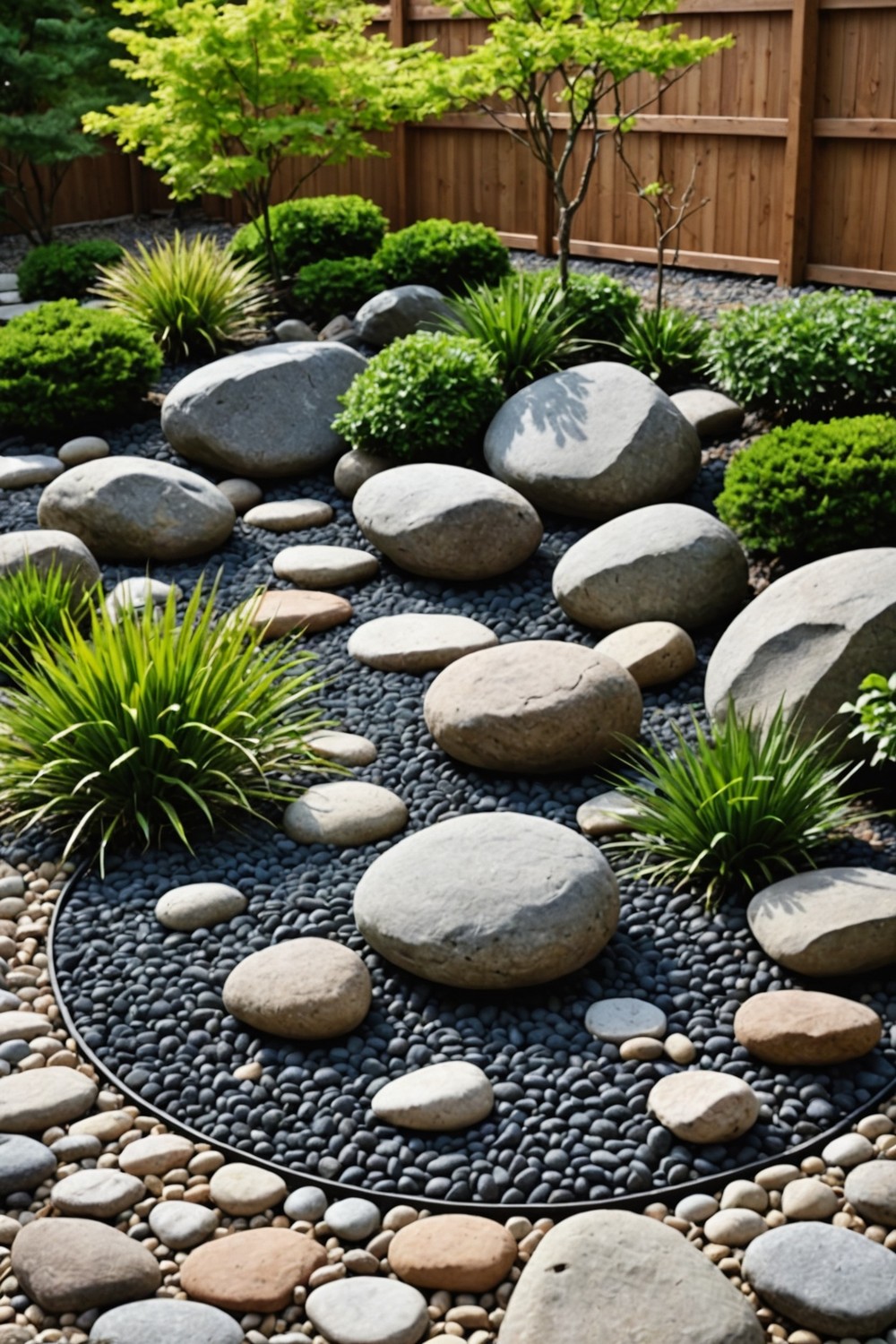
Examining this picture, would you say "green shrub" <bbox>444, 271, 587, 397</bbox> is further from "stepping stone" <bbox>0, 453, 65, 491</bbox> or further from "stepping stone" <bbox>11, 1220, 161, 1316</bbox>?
"stepping stone" <bbox>11, 1220, 161, 1316</bbox>

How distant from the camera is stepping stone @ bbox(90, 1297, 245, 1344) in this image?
335 centimetres

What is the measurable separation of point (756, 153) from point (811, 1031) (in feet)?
26.6

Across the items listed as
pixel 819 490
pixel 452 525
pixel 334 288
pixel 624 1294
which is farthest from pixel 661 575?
pixel 334 288

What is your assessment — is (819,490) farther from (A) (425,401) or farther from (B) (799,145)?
(B) (799,145)

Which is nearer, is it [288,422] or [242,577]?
A: [242,577]

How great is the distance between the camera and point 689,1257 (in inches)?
139

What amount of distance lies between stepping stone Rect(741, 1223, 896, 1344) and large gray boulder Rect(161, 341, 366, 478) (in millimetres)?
5768

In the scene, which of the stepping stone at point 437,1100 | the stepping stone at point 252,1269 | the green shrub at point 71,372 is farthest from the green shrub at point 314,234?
the stepping stone at point 252,1269

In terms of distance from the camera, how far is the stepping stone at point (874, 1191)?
380 centimetres

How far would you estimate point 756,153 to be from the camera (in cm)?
1077

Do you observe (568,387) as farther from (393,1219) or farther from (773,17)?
(393,1219)

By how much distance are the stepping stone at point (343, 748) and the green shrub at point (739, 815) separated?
1.19 meters

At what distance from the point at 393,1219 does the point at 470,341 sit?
558 cm

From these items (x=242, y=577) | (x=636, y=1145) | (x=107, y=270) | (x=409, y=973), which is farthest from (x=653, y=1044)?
(x=107, y=270)
